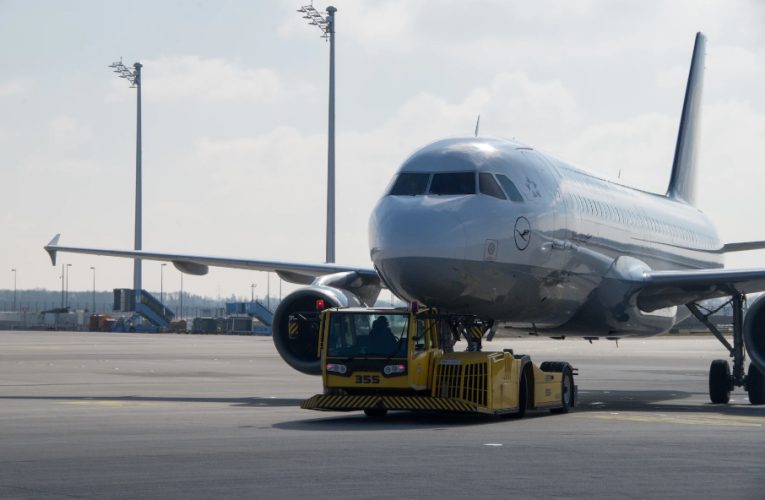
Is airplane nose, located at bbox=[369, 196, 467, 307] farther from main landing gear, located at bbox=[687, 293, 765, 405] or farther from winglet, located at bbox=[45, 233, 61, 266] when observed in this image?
winglet, located at bbox=[45, 233, 61, 266]

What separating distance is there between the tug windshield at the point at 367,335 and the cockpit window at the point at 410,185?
6.46ft

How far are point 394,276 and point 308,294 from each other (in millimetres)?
5256

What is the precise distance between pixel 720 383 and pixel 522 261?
257 inches

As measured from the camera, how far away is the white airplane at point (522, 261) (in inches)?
790

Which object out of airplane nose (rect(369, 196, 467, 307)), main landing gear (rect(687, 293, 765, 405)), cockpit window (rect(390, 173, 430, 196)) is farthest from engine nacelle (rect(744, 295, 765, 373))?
cockpit window (rect(390, 173, 430, 196))

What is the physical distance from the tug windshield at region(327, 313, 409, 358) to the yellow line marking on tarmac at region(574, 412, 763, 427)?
3.29 metres

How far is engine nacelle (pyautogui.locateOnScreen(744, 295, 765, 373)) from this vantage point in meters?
22.3

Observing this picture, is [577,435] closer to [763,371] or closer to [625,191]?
[763,371]

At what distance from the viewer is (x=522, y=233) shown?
21.3 m

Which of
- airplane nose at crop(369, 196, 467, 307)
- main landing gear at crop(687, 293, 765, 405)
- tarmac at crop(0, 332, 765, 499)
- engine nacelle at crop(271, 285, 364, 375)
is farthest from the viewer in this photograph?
main landing gear at crop(687, 293, 765, 405)

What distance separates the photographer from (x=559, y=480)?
12047 millimetres

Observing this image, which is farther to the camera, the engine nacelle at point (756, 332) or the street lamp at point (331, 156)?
the street lamp at point (331, 156)

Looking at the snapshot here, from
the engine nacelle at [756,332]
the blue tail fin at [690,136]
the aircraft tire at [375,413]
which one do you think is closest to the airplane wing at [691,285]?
the engine nacelle at [756,332]

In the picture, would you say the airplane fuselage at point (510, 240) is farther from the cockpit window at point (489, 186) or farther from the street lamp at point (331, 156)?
the street lamp at point (331, 156)
